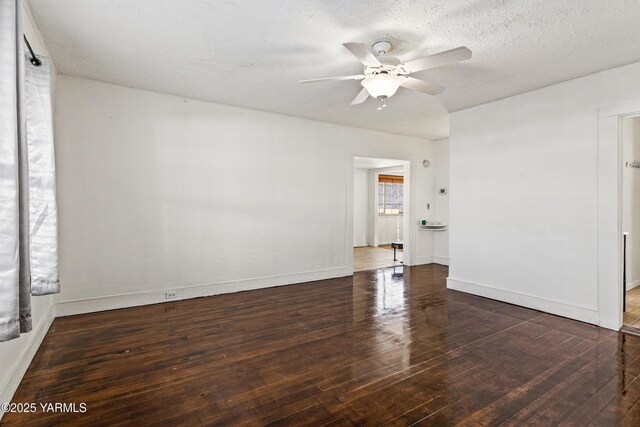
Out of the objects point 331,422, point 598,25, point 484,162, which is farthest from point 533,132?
point 331,422

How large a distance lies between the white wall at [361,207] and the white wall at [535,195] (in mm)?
4629

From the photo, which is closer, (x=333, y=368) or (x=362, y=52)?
(x=362, y=52)

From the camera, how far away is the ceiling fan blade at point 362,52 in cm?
219

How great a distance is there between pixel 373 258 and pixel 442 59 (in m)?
5.57

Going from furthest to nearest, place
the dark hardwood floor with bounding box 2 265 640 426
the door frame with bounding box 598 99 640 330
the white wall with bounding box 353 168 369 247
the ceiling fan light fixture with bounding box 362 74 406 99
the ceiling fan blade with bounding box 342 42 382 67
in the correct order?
1. the white wall with bounding box 353 168 369 247
2. the door frame with bounding box 598 99 640 330
3. the ceiling fan light fixture with bounding box 362 74 406 99
4. the ceiling fan blade with bounding box 342 42 382 67
5. the dark hardwood floor with bounding box 2 265 640 426

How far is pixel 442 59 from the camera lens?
2363 millimetres

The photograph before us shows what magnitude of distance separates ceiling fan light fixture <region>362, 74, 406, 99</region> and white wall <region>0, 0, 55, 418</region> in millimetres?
2522

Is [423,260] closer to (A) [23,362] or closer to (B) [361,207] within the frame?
(B) [361,207]

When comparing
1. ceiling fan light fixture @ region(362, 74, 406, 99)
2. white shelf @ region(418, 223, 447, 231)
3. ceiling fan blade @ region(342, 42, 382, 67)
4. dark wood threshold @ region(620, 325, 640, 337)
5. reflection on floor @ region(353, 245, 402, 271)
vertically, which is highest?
ceiling fan blade @ region(342, 42, 382, 67)

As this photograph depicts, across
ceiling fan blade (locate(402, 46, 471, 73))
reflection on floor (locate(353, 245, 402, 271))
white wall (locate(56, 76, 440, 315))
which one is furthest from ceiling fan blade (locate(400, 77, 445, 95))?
reflection on floor (locate(353, 245, 402, 271))

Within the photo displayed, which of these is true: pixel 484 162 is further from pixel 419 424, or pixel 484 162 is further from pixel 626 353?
pixel 419 424

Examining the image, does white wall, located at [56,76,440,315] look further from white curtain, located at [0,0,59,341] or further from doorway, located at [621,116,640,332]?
doorway, located at [621,116,640,332]

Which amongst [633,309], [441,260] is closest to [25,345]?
[633,309]

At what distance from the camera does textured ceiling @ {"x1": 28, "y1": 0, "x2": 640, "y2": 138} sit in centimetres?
228
